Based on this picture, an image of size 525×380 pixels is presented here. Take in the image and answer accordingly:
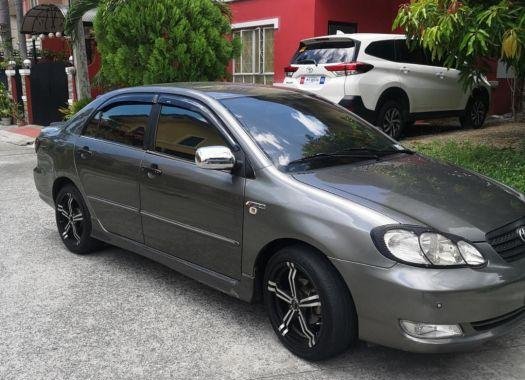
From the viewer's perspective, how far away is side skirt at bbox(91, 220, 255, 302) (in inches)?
145

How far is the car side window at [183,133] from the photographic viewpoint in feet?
13.1

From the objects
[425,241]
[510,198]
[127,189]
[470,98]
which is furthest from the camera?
[470,98]

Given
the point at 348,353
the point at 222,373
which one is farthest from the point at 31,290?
the point at 348,353

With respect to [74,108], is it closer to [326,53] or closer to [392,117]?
[326,53]

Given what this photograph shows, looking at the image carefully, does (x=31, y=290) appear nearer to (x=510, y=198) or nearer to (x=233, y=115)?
(x=233, y=115)

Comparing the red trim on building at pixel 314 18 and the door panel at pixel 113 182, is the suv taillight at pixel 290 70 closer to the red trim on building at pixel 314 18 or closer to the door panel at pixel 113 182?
the red trim on building at pixel 314 18

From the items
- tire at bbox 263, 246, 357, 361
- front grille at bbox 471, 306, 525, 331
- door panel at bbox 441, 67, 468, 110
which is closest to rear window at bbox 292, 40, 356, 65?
door panel at bbox 441, 67, 468, 110

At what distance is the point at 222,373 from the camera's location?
329 cm

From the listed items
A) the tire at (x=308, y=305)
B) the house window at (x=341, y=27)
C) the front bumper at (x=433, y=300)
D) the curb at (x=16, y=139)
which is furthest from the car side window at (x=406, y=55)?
the curb at (x=16, y=139)

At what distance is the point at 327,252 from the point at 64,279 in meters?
2.62

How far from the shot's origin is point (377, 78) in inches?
366

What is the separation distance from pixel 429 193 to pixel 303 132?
1035mm

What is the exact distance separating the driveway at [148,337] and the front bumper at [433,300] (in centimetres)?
37

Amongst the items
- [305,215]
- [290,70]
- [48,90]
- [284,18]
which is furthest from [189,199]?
[48,90]
